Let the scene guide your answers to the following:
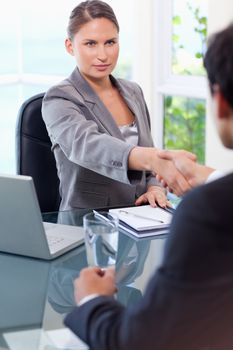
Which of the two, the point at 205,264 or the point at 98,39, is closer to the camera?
the point at 205,264

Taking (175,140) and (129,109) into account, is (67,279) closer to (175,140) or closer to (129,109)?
(129,109)

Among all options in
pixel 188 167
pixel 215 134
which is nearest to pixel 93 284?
pixel 188 167

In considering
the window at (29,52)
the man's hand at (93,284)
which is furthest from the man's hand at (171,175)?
the window at (29,52)

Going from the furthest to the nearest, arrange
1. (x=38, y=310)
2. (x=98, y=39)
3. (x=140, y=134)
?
(x=140, y=134) → (x=98, y=39) → (x=38, y=310)

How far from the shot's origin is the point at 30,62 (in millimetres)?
5035

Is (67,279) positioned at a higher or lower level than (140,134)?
lower

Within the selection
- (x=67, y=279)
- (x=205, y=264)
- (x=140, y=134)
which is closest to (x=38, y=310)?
(x=67, y=279)

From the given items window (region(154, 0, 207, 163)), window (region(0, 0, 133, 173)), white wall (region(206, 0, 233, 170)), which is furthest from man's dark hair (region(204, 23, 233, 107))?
window (region(0, 0, 133, 173))

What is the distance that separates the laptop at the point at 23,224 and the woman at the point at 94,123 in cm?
46

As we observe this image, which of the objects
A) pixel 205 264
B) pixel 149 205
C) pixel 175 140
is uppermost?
pixel 205 264

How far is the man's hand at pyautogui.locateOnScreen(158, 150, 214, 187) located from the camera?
1995 mm

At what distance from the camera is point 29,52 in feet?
16.5

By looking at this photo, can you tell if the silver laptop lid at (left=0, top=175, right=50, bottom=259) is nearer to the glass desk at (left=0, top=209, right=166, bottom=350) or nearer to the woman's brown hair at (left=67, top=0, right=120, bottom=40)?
the glass desk at (left=0, top=209, right=166, bottom=350)

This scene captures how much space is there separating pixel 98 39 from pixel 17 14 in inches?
113
